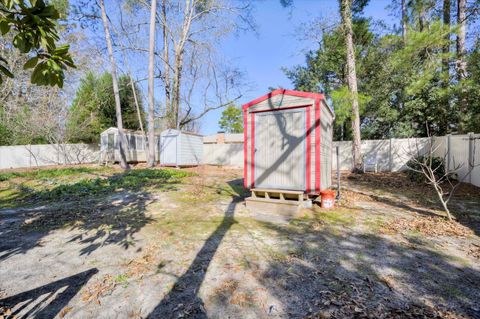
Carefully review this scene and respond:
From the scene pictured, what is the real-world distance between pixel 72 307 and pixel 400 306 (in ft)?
8.66

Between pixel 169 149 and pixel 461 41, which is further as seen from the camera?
pixel 169 149

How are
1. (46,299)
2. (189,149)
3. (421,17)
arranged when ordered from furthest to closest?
(189,149) < (421,17) < (46,299)

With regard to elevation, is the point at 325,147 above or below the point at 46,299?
above

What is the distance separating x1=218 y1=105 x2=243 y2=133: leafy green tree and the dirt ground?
1147 inches

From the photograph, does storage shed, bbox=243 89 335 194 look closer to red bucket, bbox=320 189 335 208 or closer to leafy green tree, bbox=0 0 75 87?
red bucket, bbox=320 189 335 208

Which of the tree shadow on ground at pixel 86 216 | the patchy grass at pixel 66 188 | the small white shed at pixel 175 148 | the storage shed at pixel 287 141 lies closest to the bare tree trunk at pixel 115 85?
the small white shed at pixel 175 148

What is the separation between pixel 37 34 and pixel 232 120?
34.3 m

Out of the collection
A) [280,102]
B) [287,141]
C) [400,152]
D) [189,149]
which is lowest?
[400,152]

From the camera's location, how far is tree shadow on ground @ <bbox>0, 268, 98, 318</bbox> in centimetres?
198

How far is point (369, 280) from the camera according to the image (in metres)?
2.38

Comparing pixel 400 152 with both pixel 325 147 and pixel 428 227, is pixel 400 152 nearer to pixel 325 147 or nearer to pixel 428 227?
pixel 325 147

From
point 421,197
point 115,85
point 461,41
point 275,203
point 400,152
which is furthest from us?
point 115,85

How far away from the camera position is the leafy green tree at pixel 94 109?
1495cm

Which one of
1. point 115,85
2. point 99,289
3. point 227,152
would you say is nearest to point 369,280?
point 99,289
